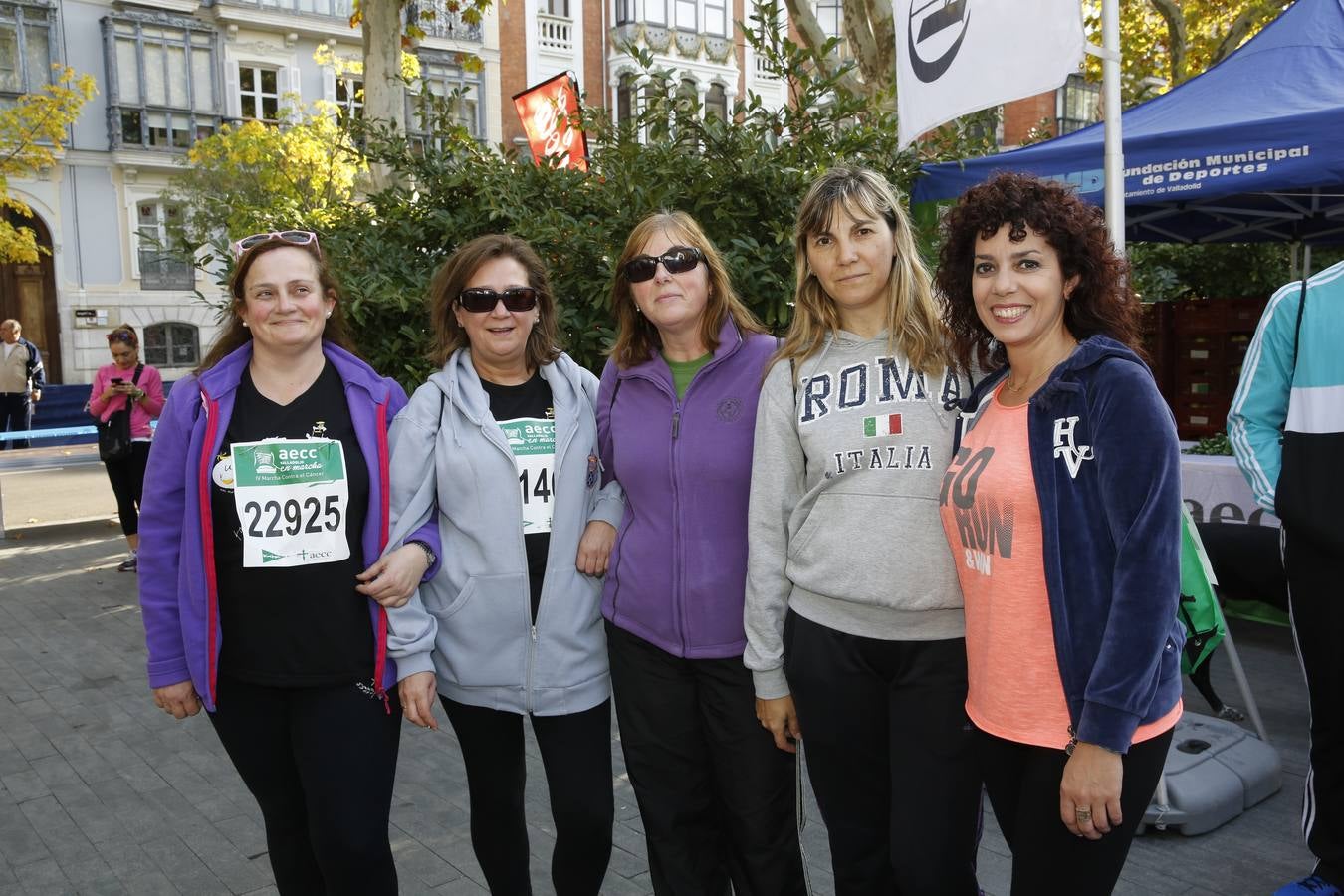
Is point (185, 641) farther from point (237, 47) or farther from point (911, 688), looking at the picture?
point (237, 47)

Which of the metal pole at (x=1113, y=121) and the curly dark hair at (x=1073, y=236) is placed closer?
the curly dark hair at (x=1073, y=236)

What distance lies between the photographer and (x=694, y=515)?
2.71m

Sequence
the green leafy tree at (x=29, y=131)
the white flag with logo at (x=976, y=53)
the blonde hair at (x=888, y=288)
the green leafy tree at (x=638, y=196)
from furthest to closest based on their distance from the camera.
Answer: the green leafy tree at (x=29, y=131)
the green leafy tree at (x=638, y=196)
the white flag with logo at (x=976, y=53)
the blonde hair at (x=888, y=288)

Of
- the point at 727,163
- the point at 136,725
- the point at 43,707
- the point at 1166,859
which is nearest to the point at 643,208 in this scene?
the point at 727,163

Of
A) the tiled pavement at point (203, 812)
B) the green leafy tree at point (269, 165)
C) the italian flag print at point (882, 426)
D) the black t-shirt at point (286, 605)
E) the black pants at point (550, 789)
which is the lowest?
the tiled pavement at point (203, 812)

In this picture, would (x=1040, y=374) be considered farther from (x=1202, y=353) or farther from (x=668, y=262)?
(x=1202, y=353)

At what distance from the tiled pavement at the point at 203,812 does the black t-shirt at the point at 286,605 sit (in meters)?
1.31

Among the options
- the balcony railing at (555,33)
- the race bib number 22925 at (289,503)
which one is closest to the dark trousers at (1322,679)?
the race bib number 22925 at (289,503)

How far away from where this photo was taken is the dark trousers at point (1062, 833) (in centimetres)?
206

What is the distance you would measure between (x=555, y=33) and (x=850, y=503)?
1286 inches

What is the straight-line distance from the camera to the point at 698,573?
270 centimetres

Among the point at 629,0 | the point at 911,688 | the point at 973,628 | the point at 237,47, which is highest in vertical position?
the point at 629,0

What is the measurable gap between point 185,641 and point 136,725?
310cm

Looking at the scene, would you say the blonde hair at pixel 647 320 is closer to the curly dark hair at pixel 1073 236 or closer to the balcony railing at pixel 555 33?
the curly dark hair at pixel 1073 236
